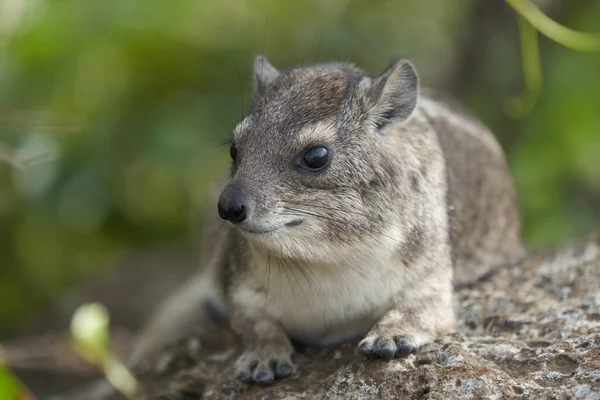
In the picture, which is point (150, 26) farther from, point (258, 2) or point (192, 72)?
point (258, 2)

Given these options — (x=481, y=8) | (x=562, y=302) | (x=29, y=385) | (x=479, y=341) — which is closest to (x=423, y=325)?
(x=479, y=341)

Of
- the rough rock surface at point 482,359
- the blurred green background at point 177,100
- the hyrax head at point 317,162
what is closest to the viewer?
the rough rock surface at point 482,359

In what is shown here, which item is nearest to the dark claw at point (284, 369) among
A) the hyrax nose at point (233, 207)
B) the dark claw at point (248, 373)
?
the dark claw at point (248, 373)

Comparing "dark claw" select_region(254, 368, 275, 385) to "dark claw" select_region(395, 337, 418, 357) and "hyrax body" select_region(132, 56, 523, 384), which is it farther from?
"dark claw" select_region(395, 337, 418, 357)

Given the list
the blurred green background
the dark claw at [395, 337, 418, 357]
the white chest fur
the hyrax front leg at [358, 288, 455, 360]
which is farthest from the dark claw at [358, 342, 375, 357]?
the blurred green background

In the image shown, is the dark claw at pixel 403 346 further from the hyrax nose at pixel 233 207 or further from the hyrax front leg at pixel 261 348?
the hyrax nose at pixel 233 207
